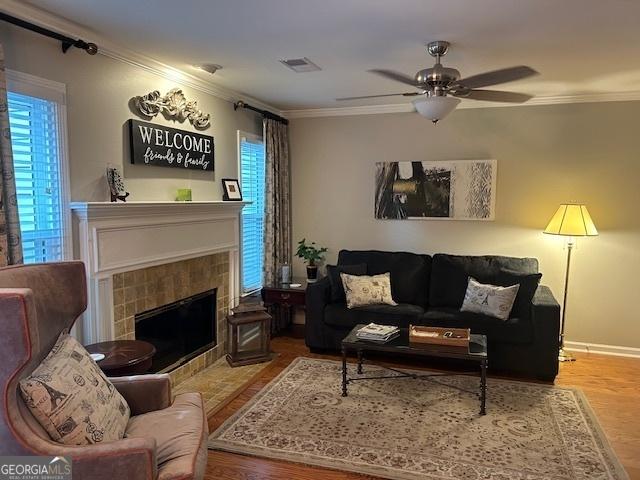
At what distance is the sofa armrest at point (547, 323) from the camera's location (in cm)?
384

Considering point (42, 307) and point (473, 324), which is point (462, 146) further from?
A: point (42, 307)

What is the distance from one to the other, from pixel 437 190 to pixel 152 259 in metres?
2.97

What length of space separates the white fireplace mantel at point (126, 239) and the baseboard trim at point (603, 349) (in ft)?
12.1

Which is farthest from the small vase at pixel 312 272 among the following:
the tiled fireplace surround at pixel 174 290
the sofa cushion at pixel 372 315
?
the tiled fireplace surround at pixel 174 290

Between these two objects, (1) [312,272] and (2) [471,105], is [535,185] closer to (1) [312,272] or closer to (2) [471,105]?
(2) [471,105]

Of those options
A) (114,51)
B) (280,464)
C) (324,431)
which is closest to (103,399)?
(280,464)

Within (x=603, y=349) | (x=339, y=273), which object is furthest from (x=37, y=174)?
(x=603, y=349)

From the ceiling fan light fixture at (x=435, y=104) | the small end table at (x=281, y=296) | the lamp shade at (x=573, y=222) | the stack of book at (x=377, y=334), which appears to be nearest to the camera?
the ceiling fan light fixture at (x=435, y=104)

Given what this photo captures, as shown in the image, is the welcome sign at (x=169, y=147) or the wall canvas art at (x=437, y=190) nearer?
the welcome sign at (x=169, y=147)

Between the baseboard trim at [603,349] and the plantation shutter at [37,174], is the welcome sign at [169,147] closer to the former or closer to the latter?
the plantation shutter at [37,174]

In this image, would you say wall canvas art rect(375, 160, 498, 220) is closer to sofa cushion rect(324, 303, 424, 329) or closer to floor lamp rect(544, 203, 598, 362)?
floor lamp rect(544, 203, 598, 362)

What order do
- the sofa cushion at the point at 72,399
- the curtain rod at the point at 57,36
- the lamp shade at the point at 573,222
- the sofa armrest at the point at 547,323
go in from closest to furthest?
the sofa cushion at the point at 72,399 < the curtain rod at the point at 57,36 < the sofa armrest at the point at 547,323 < the lamp shade at the point at 573,222

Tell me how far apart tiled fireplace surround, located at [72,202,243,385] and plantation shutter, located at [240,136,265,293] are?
14.7 inches

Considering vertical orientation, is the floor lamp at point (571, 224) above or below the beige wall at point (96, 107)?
below
